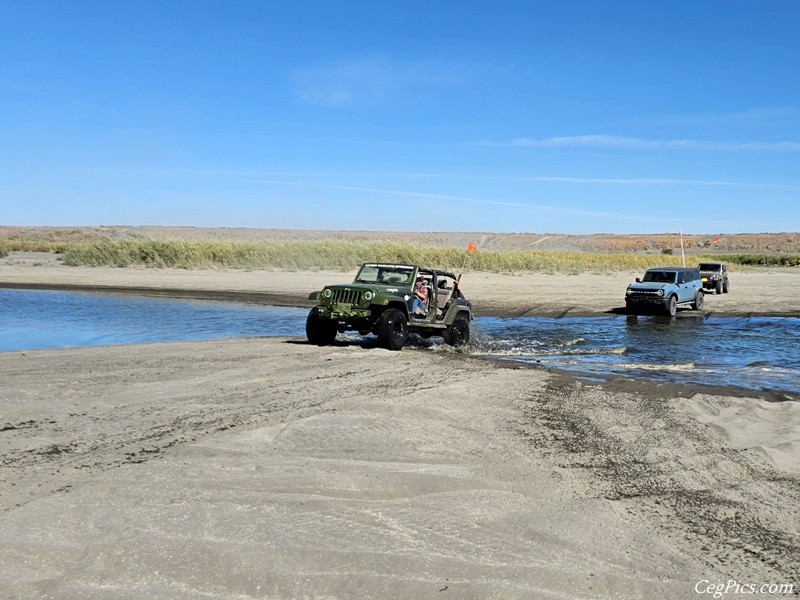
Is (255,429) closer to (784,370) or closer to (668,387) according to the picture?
(668,387)

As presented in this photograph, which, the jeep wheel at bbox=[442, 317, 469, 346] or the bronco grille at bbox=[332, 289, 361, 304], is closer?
the bronco grille at bbox=[332, 289, 361, 304]

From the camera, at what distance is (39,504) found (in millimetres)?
5336

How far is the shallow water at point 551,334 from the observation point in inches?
552

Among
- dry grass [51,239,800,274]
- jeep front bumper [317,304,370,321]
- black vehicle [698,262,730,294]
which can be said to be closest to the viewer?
jeep front bumper [317,304,370,321]

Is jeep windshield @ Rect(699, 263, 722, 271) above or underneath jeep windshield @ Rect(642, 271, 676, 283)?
above

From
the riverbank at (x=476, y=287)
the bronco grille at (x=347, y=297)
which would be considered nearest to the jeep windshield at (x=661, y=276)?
the riverbank at (x=476, y=287)

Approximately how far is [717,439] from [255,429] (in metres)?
4.68

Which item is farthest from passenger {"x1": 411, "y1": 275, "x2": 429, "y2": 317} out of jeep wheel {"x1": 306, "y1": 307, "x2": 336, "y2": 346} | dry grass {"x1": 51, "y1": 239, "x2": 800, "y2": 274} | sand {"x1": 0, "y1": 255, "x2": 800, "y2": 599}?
dry grass {"x1": 51, "y1": 239, "x2": 800, "y2": 274}

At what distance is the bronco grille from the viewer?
49.3 ft

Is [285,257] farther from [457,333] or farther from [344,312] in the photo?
[344,312]

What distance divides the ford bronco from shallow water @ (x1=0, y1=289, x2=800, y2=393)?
19.6 inches

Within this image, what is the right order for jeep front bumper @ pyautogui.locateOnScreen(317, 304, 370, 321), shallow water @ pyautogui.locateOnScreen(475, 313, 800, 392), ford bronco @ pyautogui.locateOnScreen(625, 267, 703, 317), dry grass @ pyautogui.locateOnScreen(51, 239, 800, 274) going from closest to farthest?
shallow water @ pyautogui.locateOnScreen(475, 313, 800, 392)
jeep front bumper @ pyautogui.locateOnScreen(317, 304, 370, 321)
ford bronco @ pyautogui.locateOnScreen(625, 267, 703, 317)
dry grass @ pyautogui.locateOnScreen(51, 239, 800, 274)

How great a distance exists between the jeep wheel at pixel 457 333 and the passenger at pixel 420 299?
790 mm

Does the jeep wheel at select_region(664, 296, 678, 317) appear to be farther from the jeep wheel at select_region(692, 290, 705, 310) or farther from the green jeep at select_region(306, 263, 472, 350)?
the green jeep at select_region(306, 263, 472, 350)
